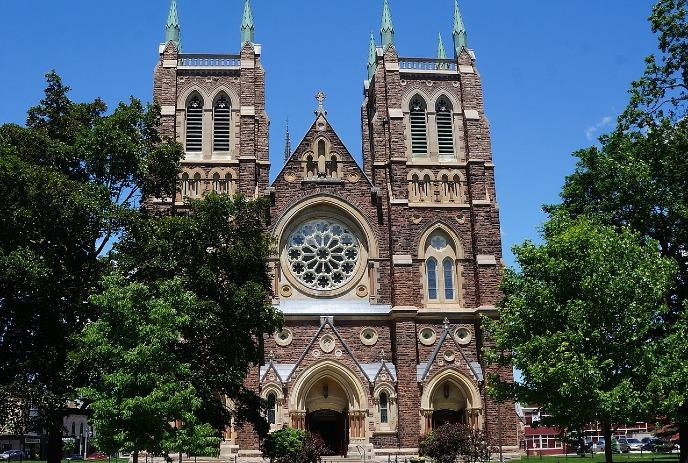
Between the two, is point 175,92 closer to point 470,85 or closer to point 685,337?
point 470,85

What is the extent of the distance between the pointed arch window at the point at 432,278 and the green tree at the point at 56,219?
15.4m

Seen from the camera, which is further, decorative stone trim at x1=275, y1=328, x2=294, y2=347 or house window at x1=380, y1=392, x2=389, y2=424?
decorative stone trim at x1=275, y1=328, x2=294, y2=347

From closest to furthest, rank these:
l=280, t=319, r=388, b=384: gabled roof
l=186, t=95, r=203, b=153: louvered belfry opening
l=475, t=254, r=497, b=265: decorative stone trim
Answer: l=280, t=319, r=388, b=384: gabled roof → l=475, t=254, r=497, b=265: decorative stone trim → l=186, t=95, r=203, b=153: louvered belfry opening

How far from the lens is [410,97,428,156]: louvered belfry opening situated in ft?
132

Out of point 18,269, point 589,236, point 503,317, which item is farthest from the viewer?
point 503,317

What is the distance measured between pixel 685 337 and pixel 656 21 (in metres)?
9.47

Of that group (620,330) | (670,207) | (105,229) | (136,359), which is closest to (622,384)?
(620,330)

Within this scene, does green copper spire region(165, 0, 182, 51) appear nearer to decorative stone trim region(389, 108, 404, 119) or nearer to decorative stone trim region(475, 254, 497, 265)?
decorative stone trim region(389, 108, 404, 119)

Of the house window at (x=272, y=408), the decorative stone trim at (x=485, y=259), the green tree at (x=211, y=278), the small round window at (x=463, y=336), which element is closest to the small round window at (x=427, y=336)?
the small round window at (x=463, y=336)

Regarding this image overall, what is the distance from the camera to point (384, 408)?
3506cm

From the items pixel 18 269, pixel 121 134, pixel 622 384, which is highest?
pixel 121 134

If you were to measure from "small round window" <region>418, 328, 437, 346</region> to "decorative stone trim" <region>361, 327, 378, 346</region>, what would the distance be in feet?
7.01

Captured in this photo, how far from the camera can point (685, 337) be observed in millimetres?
23219

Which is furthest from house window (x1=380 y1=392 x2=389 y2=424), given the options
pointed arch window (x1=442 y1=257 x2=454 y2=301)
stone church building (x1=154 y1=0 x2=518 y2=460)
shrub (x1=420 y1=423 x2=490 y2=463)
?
shrub (x1=420 y1=423 x2=490 y2=463)
